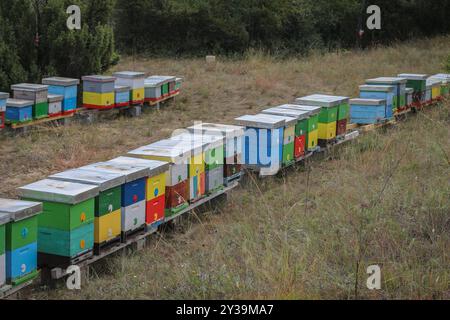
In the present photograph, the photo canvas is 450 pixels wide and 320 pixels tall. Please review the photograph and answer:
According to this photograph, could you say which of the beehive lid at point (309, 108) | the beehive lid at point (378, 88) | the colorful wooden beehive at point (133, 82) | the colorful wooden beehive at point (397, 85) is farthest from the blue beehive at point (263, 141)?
the colorful wooden beehive at point (133, 82)

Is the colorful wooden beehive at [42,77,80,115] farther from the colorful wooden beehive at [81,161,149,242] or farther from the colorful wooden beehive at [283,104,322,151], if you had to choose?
the colorful wooden beehive at [81,161,149,242]

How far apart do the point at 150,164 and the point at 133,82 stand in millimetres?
6249

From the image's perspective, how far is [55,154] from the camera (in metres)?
9.15

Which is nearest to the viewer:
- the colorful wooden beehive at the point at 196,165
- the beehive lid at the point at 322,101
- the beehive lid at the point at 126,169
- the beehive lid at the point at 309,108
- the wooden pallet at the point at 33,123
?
the beehive lid at the point at 126,169

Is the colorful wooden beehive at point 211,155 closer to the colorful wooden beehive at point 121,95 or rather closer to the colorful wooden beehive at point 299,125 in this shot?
the colorful wooden beehive at point 299,125

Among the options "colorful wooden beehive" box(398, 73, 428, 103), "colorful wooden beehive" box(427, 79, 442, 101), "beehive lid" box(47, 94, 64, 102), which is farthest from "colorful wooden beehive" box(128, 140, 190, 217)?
"colorful wooden beehive" box(427, 79, 442, 101)

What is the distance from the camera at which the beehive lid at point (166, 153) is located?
620cm

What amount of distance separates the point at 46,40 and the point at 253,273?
9.11 metres

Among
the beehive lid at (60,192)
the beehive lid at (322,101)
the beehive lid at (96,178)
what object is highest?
the beehive lid at (322,101)

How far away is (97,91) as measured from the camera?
11.3m

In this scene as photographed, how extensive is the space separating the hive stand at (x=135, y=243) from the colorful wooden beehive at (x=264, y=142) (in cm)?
39

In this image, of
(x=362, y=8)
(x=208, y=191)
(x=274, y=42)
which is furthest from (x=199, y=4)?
(x=208, y=191)

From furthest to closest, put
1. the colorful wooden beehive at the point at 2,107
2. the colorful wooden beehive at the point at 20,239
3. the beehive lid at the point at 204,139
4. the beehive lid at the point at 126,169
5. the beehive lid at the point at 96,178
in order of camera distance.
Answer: the colorful wooden beehive at the point at 2,107
the beehive lid at the point at 204,139
the beehive lid at the point at 126,169
the beehive lid at the point at 96,178
the colorful wooden beehive at the point at 20,239
